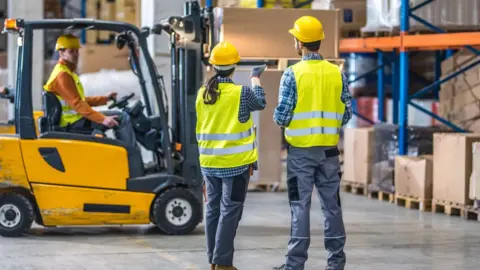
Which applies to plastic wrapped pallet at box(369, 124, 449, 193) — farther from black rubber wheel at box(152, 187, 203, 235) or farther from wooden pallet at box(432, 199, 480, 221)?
black rubber wheel at box(152, 187, 203, 235)

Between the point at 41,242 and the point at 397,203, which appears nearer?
the point at 41,242

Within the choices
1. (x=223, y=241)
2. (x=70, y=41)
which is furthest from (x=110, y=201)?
(x=223, y=241)

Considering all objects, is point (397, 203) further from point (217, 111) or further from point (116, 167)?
point (217, 111)

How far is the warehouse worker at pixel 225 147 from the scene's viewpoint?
710 centimetres

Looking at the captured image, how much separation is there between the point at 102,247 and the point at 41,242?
2.10 ft

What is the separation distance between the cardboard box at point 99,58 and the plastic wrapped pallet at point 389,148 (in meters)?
6.61

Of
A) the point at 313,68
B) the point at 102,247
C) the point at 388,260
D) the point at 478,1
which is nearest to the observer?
the point at 313,68

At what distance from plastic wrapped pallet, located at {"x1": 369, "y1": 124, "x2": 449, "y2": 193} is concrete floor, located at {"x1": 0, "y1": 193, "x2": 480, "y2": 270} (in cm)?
145

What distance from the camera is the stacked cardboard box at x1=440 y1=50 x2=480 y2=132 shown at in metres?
11.6

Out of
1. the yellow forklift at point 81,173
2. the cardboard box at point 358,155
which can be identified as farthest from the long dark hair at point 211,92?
the cardboard box at point 358,155

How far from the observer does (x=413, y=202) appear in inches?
472

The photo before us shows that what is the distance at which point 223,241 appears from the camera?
7.08 m

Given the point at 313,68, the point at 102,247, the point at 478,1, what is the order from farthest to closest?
the point at 478,1
the point at 102,247
the point at 313,68

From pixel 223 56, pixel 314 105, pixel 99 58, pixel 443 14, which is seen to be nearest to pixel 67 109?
pixel 223 56
